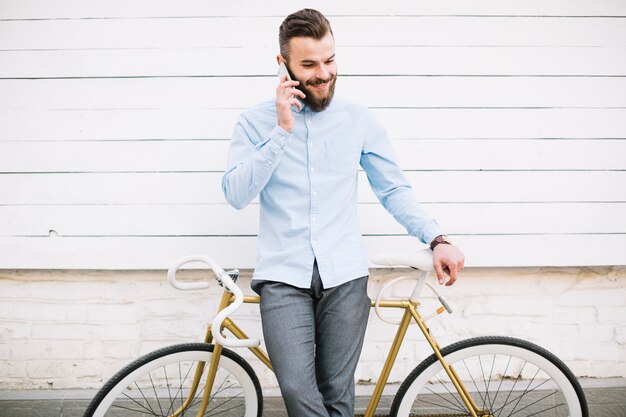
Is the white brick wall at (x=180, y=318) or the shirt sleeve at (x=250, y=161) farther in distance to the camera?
the white brick wall at (x=180, y=318)

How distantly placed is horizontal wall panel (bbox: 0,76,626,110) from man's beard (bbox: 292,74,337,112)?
1.89 feet

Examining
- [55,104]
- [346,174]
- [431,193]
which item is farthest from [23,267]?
[431,193]

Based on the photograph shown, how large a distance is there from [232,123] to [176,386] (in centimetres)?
153

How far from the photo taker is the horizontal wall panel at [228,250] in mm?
2533

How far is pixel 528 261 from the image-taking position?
2.57 meters

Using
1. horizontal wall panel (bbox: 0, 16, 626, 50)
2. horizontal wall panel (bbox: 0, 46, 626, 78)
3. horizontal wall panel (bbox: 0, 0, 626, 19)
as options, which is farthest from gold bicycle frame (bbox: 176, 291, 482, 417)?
horizontal wall panel (bbox: 0, 0, 626, 19)

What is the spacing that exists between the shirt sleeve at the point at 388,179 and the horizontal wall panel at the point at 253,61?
57cm

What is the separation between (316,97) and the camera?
1.89m

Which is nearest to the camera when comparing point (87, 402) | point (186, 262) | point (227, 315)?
point (227, 315)

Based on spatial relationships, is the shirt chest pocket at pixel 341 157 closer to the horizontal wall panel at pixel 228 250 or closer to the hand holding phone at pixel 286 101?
the hand holding phone at pixel 286 101

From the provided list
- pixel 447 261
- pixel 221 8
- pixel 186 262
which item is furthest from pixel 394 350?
pixel 221 8

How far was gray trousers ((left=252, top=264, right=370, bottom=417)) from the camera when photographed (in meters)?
1.78

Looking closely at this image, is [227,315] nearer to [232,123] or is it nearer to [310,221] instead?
[310,221]

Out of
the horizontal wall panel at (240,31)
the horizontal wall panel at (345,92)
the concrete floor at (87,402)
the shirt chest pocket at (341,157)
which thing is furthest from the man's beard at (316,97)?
the concrete floor at (87,402)
